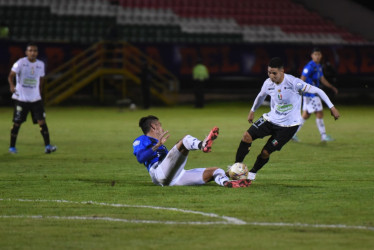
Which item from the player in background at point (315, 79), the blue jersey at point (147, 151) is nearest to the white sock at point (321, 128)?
the player in background at point (315, 79)

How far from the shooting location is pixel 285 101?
36.3ft

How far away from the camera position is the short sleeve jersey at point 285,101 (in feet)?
36.2

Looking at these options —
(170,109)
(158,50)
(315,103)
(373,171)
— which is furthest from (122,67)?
(373,171)

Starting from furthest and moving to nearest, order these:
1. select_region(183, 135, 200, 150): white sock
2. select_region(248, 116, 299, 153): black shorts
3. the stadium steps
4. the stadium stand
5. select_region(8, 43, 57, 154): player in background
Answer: the stadium stand → the stadium steps → select_region(8, 43, 57, 154): player in background → select_region(248, 116, 299, 153): black shorts → select_region(183, 135, 200, 150): white sock

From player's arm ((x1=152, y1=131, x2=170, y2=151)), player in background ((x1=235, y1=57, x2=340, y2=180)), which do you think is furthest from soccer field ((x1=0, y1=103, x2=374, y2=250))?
player's arm ((x1=152, y1=131, x2=170, y2=151))

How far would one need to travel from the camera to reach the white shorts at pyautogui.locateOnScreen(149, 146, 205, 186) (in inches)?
379

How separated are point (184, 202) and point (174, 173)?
1051 mm

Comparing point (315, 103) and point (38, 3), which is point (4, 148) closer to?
point (315, 103)

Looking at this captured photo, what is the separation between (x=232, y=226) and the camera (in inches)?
294

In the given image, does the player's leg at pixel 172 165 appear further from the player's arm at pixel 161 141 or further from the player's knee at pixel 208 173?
the player's knee at pixel 208 173

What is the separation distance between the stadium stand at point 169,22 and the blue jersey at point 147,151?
24663mm

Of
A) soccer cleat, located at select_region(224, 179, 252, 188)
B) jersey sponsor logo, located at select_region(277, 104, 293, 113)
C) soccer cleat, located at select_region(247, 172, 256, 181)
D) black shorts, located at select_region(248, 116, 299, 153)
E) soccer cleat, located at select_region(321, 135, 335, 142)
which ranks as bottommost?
soccer cleat, located at select_region(321, 135, 335, 142)

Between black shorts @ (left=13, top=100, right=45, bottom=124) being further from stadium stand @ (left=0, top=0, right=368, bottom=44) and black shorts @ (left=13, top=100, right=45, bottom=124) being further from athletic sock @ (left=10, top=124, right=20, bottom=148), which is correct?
stadium stand @ (left=0, top=0, right=368, bottom=44)

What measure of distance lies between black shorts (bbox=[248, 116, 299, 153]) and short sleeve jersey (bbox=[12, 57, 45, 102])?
20.4 ft
